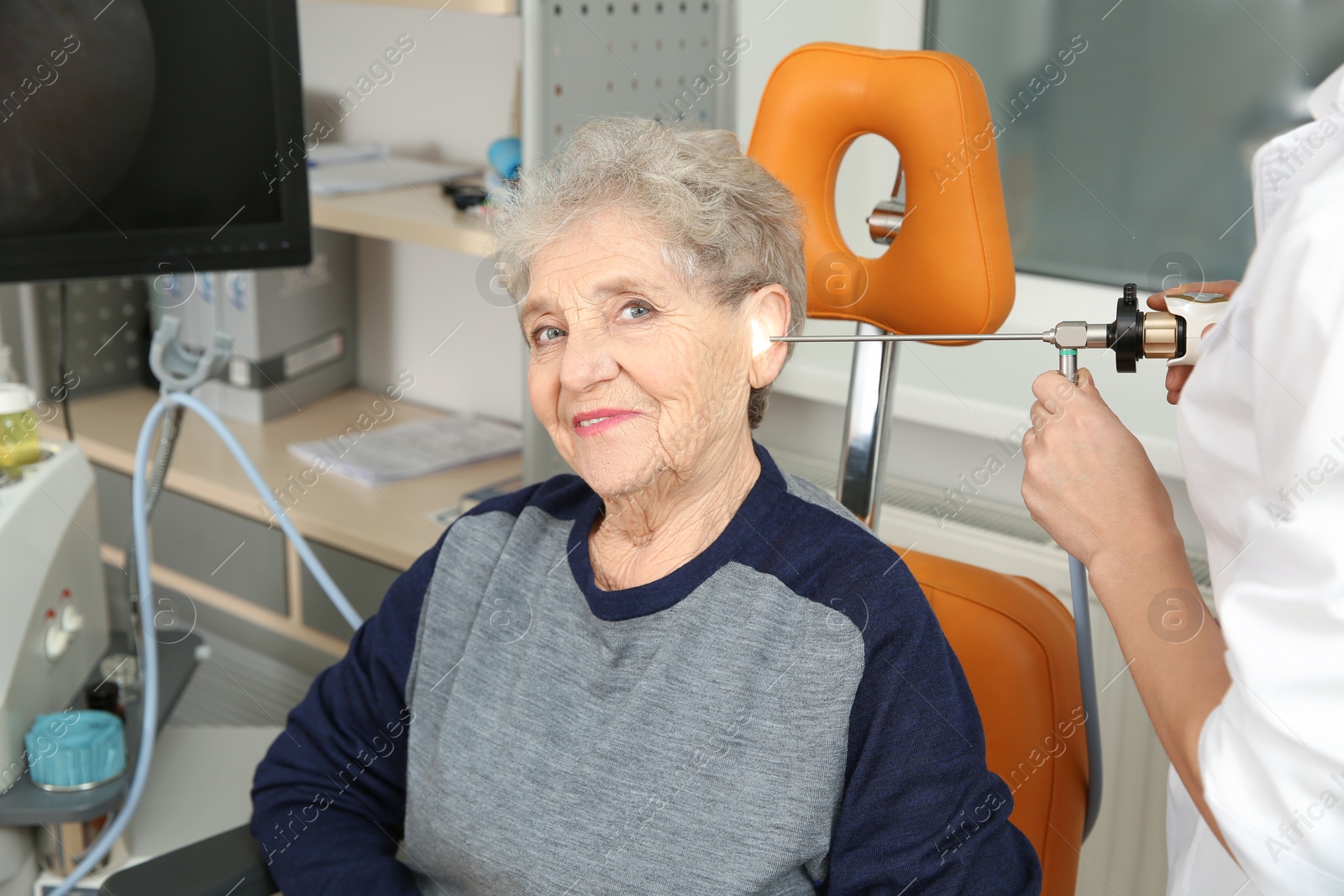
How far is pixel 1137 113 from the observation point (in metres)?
1.68

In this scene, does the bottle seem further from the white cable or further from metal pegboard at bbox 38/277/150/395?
metal pegboard at bbox 38/277/150/395

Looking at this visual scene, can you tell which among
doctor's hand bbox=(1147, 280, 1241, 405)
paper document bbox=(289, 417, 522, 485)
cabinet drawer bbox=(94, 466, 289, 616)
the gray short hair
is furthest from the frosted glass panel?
cabinet drawer bbox=(94, 466, 289, 616)

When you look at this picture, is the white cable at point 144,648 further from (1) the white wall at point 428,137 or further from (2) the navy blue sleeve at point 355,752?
(1) the white wall at point 428,137

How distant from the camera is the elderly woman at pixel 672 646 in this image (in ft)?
3.16

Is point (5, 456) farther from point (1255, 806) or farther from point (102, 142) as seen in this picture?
point (1255, 806)

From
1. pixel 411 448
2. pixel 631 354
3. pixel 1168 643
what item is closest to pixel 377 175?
pixel 411 448

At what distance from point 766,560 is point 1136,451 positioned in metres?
0.35

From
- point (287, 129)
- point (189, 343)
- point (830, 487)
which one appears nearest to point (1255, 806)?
point (830, 487)

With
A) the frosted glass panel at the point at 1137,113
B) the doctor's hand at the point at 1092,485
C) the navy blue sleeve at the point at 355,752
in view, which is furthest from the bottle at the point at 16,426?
the frosted glass panel at the point at 1137,113

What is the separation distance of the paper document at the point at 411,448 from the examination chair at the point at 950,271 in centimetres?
105

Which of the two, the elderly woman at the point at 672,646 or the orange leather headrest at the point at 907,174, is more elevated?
the orange leather headrest at the point at 907,174

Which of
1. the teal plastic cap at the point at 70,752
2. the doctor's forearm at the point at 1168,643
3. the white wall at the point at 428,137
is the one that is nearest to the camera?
the doctor's forearm at the point at 1168,643

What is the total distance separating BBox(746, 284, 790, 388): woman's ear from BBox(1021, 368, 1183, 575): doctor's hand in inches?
11.4

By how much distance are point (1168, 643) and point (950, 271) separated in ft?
1.34
